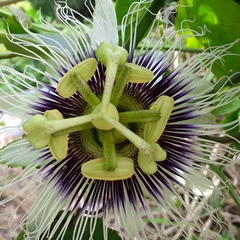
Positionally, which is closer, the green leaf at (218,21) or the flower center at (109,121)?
the flower center at (109,121)

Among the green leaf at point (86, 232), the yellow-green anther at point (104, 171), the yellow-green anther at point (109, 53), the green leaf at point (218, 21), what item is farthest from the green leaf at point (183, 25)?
the green leaf at point (86, 232)

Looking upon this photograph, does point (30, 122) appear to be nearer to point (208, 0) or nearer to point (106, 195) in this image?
point (106, 195)

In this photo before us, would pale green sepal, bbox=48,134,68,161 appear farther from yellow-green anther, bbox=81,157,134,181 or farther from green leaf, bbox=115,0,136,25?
green leaf, bbox=115,0,136,25

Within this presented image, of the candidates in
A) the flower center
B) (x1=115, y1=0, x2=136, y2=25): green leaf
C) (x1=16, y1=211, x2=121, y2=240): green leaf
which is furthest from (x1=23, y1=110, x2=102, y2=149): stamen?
(x1=115, y1=0, x2=136, y2=25): green leaf

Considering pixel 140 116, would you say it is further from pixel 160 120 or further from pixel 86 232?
pixel 86 232

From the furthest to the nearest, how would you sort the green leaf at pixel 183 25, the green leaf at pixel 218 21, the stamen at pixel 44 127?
the green leaf at pixel 183 25 → the green leaf at pixel 218 21 → the stamen at pixel 44 127

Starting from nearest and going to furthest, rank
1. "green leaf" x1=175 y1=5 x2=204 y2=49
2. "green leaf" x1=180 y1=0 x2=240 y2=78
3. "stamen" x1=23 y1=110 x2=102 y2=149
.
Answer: "stamen" x1=23 y1=110 x2=102 y2=149, "green leaf" x1=180 y1=0 x2=240 y2=78, "green leaf" x1=175 y1=5 x2=204 y2=49

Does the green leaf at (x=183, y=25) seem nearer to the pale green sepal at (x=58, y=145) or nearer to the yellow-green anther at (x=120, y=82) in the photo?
the yellow-green anther at (x=120, y=82)
